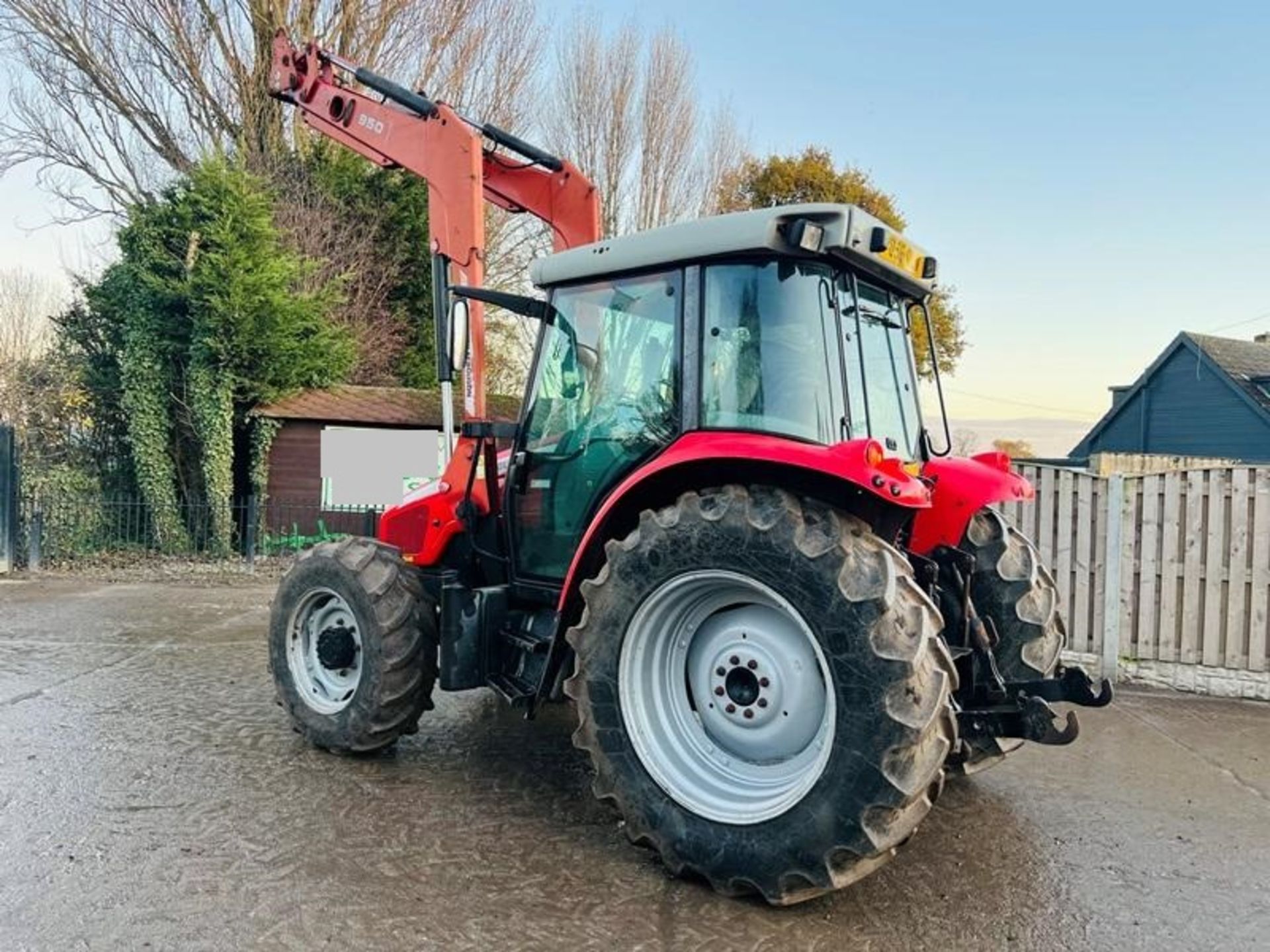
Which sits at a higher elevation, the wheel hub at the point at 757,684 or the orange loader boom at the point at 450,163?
the orange loader boom at the point at 450,163

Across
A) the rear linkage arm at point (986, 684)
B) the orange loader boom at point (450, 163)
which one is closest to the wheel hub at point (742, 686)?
the rear linkage arm at point (986, 684)

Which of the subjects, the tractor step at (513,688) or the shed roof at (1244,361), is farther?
the shed roof at (1244,361)

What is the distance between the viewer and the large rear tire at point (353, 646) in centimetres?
394

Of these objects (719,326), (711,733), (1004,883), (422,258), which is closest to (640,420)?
(719,326)

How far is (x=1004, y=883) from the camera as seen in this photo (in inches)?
119

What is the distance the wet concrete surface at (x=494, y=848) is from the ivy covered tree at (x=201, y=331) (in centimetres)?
721

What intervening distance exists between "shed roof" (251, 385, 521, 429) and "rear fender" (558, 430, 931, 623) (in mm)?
8488

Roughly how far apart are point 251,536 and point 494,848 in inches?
352

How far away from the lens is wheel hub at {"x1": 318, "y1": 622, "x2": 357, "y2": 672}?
4.14 metres

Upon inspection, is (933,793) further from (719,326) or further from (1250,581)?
(1250,581)

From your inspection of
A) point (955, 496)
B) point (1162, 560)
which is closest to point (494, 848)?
point (955, 496)

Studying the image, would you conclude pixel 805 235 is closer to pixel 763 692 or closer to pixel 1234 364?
pixel 763 692

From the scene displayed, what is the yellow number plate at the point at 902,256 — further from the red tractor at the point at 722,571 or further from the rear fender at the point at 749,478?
the rear fender at the point at 749,478

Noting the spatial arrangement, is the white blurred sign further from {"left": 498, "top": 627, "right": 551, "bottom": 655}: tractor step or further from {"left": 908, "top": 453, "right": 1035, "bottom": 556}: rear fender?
{"left": 908, "top": 453, "right": 1035, "bottom": 556}: rear fender
